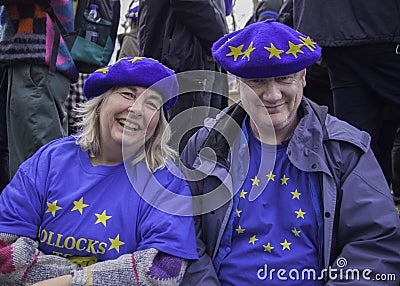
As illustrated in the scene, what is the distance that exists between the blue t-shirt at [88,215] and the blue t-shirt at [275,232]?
0.61 feet

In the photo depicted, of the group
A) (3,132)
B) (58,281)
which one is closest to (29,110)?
(3,132)

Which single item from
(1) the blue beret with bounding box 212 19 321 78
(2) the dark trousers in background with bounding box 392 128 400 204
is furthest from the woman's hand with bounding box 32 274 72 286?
(2) the dark trousers in background with bounding box 392 128 400 204

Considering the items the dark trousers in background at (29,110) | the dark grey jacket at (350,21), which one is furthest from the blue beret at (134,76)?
the dark grey jacket at (350,21)

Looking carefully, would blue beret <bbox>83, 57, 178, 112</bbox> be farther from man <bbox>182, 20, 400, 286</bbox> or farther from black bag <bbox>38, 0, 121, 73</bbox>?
black bag <bbox>38, 0, 121, 73</bbox>

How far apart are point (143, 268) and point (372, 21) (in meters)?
1.72

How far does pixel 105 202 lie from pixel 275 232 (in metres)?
0.65

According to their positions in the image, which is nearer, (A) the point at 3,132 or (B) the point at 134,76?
(B) the point at 134,76

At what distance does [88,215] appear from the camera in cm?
198

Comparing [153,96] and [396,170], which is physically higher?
[153,96]

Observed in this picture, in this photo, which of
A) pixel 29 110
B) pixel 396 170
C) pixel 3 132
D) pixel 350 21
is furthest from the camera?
pixel 396 170

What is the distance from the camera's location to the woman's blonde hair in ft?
6.89

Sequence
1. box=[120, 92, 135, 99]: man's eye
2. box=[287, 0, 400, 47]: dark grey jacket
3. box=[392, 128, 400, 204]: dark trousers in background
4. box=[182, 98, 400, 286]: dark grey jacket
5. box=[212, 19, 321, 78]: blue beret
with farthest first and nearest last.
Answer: box=[392, 128, 400, 204]: dark trousers in background < box=[287, 0, 400, 47]: dark grey jacket < box=[120, 92, 135, 99]: man's eye < box=[212, 19, 321, 78]: blue beret < box=[182, 98, 400, 286]: dark grey jacket

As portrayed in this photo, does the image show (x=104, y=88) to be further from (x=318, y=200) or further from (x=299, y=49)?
(x=318, y=200)

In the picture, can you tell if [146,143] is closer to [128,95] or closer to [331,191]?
[128,95]
